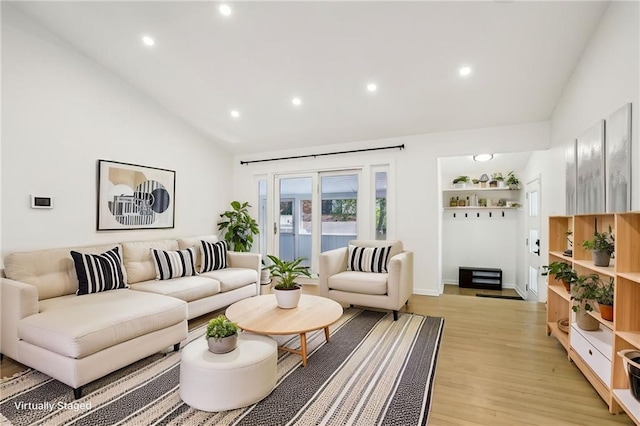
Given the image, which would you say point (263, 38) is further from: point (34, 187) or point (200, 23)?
point (34, 187)

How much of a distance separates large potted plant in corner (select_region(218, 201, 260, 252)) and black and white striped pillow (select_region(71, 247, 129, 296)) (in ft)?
7.41

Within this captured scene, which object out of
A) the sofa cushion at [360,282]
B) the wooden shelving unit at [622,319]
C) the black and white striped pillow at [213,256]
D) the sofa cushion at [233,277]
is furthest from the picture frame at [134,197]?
the wooden shelving unit at [622,319]

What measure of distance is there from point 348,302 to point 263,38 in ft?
9.73

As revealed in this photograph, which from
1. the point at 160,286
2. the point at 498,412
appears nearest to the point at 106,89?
the point at 160,286

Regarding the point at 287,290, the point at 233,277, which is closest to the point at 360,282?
the point at 287,290

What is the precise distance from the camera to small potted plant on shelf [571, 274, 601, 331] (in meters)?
2.25

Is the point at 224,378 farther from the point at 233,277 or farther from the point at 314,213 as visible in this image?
the point at 314,213

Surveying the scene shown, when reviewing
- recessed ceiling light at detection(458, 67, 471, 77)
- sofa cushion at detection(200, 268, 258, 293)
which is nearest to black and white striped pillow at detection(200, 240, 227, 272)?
sofa cushion at detection(200, 268, 258, 293)

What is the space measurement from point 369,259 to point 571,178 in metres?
2.27

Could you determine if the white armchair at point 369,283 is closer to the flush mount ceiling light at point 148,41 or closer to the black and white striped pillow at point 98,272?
the black and white striped pillow at point 98,272

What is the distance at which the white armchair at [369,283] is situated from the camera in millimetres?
3514

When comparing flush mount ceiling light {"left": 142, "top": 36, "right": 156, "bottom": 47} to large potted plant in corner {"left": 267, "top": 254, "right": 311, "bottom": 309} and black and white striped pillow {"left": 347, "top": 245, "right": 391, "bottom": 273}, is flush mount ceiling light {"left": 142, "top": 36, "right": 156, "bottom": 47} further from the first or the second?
black and white striped pillow {"left": 347, "top": 245, "right": 391, "bottom": 273}

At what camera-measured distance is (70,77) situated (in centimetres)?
341

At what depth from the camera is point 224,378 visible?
72.7 inches
